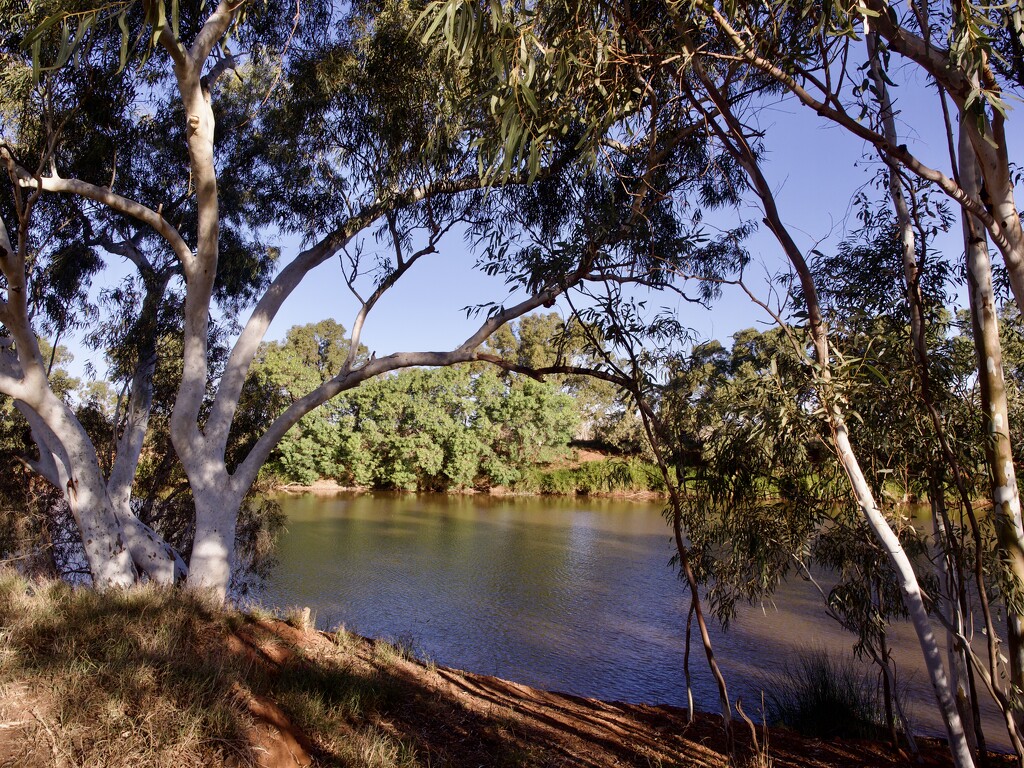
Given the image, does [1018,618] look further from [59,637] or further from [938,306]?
[59,637]

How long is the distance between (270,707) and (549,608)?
5740 mm

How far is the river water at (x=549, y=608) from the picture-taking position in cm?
640

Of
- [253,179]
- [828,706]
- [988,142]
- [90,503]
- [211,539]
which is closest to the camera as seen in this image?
[988,142]

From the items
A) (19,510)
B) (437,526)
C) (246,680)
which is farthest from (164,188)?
(437,526)

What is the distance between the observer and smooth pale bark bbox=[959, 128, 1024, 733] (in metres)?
2.69

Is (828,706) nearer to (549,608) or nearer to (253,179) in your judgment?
(549,608)

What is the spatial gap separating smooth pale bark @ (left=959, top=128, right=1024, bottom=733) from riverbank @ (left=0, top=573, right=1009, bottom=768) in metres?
1.26

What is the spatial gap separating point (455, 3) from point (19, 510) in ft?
26.1

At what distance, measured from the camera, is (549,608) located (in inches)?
344

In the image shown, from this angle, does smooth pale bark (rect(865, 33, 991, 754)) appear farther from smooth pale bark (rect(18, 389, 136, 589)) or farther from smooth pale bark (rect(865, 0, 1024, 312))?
smooth pale bark (rect(18, 389, 136, 589))

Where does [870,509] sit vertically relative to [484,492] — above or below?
above

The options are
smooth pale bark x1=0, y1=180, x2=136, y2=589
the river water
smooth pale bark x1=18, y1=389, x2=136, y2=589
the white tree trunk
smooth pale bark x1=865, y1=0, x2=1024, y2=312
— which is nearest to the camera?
smooth pale bark x1=865, y1=0, x2=1024, y2=312

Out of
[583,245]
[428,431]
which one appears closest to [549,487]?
[428,431]

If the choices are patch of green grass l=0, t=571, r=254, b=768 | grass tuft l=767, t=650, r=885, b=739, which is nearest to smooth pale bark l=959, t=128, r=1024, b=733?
grass tuft l=767, t=650, r=885, b=739
